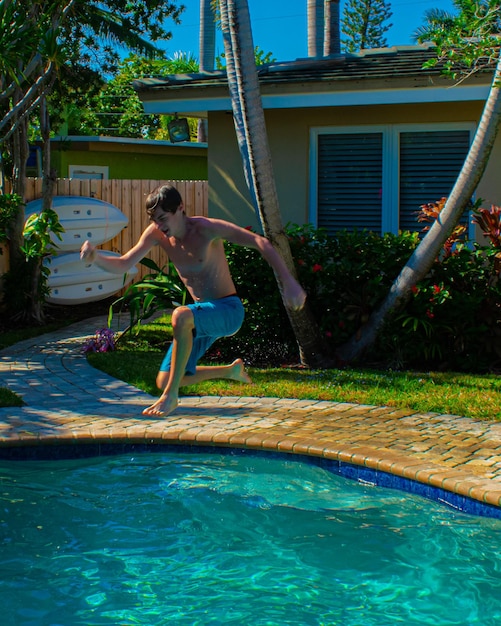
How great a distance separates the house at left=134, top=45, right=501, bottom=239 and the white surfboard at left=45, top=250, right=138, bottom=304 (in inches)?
115

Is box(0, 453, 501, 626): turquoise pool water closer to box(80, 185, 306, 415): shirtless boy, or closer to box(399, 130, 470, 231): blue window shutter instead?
box(80, 185, 306, 415): shirtless boy

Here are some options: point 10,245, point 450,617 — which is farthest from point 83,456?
point 10,245

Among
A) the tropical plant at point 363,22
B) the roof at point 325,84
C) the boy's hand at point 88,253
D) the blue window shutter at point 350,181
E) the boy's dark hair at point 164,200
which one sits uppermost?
the tropical plant at point 363,22

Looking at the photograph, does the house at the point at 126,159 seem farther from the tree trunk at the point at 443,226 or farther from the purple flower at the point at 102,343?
the tree trunk at the point at 443,226

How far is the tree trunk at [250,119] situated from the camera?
8.95m

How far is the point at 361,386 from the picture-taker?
8.85 meters

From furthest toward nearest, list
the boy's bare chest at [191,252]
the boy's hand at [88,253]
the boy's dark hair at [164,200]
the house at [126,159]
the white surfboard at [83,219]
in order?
the house at [126,159] → the white surfboard at [83,219] → the boy's bare chest at [191,252] → the boy's dark hair at [164,200] → the boy's hand at [88,253]

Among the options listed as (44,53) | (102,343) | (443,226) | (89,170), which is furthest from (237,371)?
(89,170)

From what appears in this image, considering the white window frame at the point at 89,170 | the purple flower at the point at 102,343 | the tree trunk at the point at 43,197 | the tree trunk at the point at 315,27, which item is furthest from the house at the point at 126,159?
the purple flower at the point at 102,343

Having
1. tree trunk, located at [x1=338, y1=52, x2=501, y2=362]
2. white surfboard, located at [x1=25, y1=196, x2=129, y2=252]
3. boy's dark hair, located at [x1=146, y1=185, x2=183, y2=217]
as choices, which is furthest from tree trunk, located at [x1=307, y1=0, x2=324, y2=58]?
boy's dark hair, located at [x1=146, y1=185, x2=183, y2=217]

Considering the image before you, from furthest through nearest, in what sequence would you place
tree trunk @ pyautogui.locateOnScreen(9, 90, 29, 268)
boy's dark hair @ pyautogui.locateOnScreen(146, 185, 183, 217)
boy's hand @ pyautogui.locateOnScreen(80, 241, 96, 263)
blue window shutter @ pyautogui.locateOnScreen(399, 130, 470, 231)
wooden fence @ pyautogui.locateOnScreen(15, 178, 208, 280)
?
wooden fence @ pyautogui.locateOnScreen(15, 178, 208, 280)
tree trunk @ pyautogui.locateOnScreen(9, 90, 29, 268)
blue window shutter @ pyautogui.locateOnScreen(399, 130, 470, 231)
boy's dark hair @ pyautogui.locateOnScreen(146, 185, 183, 217)
boy's hand @ pyautogui.locateOnScreen(80, 241, 96, 263)

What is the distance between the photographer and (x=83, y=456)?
725 cm

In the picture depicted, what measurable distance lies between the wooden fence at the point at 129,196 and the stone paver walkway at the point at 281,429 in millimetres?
6530

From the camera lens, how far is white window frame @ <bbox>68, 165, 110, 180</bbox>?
23016mm
